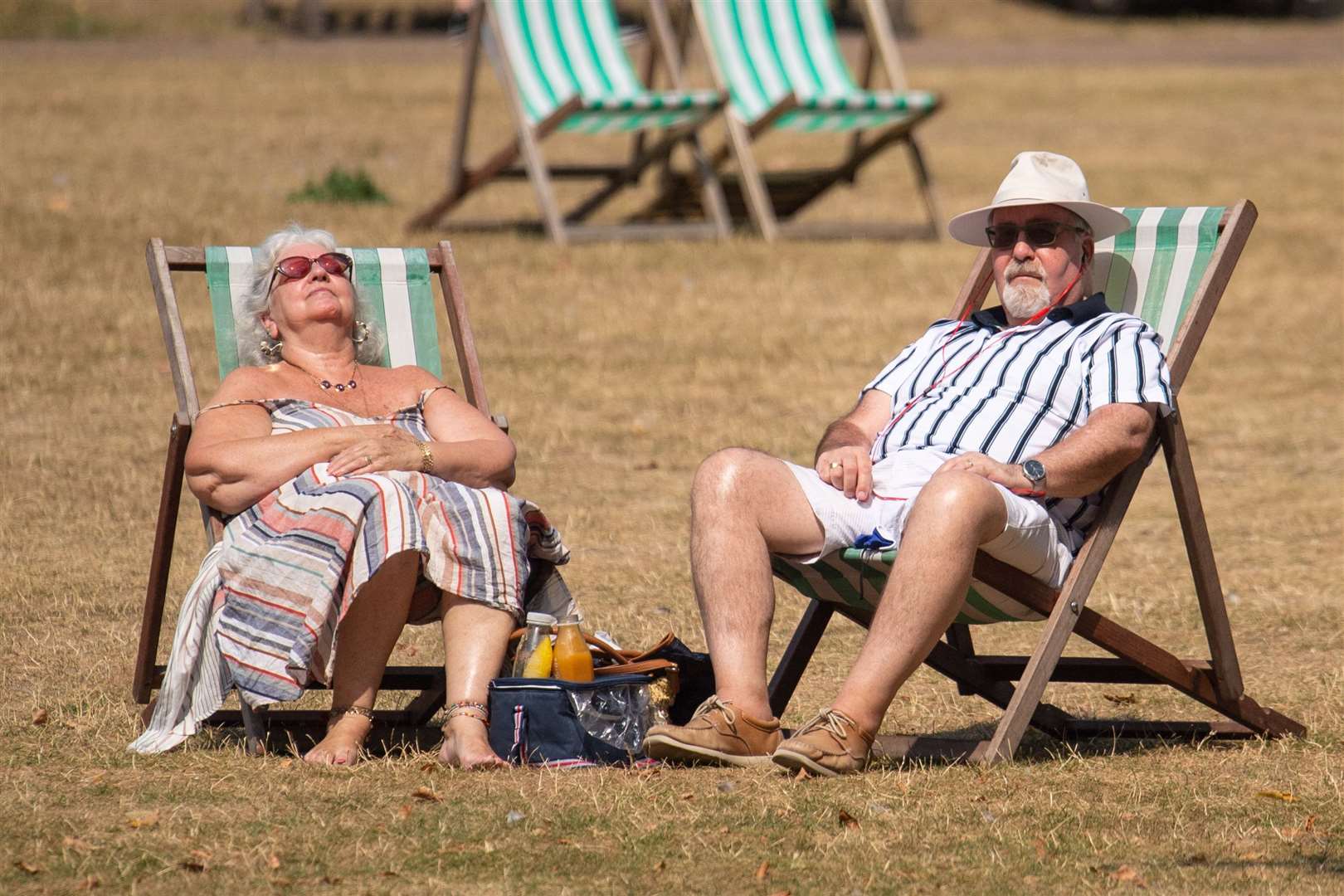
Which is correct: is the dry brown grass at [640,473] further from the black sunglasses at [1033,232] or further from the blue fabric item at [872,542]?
the black sunglasses at [1033,232]

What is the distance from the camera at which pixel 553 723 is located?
407cm

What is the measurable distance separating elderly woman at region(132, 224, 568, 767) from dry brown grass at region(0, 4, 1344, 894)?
16cm

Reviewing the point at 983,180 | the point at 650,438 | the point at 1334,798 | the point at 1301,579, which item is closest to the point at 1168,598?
the point at 1301,579

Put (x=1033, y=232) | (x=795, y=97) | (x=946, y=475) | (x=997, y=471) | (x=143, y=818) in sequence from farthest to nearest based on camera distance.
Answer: (x=795, y=97) < (x=1033, y=232) < (x=997, y=471) < (x=946, y=475) < (x=143, y=818)

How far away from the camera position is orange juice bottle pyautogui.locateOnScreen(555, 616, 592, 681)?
13.8ft

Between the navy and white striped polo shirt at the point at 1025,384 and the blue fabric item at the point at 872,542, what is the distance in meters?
0.36

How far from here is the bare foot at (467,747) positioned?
404cm

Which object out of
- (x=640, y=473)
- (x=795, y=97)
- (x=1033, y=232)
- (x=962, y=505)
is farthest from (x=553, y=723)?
(x=795, y=97)

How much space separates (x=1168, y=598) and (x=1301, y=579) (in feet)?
1.59

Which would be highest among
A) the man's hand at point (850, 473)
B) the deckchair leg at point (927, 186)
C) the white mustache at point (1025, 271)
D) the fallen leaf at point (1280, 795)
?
the white mustache at point (1025, 271)

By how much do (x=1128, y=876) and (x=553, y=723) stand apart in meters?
1.20

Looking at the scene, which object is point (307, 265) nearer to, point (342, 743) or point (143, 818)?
point (342, 743)

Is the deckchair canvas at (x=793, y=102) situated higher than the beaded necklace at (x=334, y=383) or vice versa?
the beaded necklace at (x=334, y=383)

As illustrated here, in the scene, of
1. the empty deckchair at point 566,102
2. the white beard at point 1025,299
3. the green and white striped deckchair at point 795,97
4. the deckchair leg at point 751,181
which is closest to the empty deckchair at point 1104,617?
the white beard at point 1025,299
